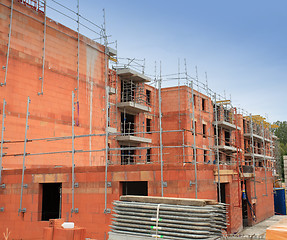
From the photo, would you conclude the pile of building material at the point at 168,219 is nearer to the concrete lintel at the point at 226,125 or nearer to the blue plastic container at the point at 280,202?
the blue plastic container at the point at 280,202

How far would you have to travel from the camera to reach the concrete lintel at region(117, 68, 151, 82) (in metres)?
27.4

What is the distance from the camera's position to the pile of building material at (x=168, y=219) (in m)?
8.35

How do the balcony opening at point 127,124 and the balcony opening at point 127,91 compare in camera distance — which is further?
the balcony opening at point 127,124

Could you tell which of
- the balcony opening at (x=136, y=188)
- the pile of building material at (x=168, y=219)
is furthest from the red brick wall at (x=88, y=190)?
the balcony opening at (x=136, y=188)

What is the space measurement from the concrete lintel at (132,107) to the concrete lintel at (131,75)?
247 cm

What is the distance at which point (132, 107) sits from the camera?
27766 millimetres

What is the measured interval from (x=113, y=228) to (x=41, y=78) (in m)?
12.1

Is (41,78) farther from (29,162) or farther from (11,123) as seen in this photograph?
(29,162)

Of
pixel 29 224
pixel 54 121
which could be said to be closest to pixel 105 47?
pixel 54 121

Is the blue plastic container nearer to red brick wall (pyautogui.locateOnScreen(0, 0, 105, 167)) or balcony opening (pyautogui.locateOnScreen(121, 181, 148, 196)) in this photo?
red brick wall (pyautogui.locateOnScreen(0, 0, 105, 167))

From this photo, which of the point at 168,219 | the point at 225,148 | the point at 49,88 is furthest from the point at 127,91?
the point at 168,219

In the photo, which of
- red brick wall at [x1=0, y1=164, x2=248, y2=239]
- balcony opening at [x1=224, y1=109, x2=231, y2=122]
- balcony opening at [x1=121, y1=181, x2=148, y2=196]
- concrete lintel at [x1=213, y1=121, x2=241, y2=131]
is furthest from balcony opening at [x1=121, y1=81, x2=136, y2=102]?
balcony opening at [x1=224, y1=109, x2=231, y2=122]

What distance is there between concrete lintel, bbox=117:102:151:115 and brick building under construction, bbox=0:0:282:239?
0.29 feet

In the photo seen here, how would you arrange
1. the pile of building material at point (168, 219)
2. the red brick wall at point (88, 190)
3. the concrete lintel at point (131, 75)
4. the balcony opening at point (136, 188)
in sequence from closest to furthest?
1. the pile of building material at point (168, 219)
2. the red brick wall at point (88, 190)
3. the balcony opening at point (136, 188)
4. the concrete lintel at point (131, 75)
